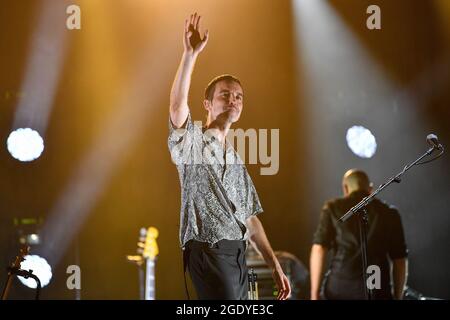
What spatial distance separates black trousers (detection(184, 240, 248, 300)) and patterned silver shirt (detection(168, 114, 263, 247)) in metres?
0.05

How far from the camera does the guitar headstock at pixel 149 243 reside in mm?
5770

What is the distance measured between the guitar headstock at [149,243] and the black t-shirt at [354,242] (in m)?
1.73

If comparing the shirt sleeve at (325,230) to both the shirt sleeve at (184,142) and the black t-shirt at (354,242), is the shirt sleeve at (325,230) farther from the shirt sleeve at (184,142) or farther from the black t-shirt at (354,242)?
the shirt sleeve at (184,142)

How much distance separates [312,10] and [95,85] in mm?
1875

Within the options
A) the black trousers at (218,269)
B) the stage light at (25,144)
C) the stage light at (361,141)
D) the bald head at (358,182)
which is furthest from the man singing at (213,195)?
the stage light at (25,144)

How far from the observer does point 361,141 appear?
18.3ft

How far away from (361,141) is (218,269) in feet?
9.10

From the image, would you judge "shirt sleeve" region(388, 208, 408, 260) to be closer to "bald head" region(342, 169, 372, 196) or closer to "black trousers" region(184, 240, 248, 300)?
"bald head" region(342, 169, 372, 196)

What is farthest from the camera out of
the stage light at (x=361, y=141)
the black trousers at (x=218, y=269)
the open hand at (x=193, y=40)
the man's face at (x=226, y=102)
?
the stage light at (x=361, y=141)

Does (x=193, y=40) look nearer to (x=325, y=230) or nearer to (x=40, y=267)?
(x=325, y=230)

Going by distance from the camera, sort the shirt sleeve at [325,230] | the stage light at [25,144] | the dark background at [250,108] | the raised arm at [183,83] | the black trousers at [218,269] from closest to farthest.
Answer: the black trousers at [218,269] → the raised arm at [183,83] → the shirt sleeve at [325,230] → the dark background at [250,108] → the stage light at [25,144]

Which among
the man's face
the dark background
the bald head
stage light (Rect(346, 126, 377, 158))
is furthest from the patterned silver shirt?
stage light (Rect(346, 126, 377, 158))

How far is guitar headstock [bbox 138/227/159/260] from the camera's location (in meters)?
5.77
